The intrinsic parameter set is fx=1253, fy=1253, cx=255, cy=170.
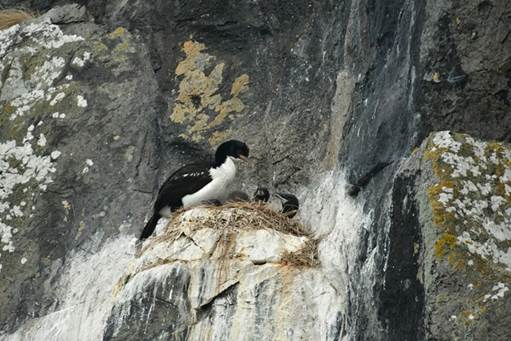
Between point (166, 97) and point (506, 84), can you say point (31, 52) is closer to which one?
point (166, 97)

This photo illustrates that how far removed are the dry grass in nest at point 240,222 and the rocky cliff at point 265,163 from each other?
7 centimetres

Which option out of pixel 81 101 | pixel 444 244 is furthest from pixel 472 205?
pixel 81 101

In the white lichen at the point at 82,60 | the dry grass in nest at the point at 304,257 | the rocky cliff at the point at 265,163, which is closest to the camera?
the rocky cliff at the point at 265,163

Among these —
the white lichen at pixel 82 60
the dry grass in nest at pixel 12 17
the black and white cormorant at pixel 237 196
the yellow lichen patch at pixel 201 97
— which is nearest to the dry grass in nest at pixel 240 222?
the black and white cormorant at pixel 237 196

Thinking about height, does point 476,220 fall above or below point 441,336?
above

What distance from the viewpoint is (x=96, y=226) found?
1214cm

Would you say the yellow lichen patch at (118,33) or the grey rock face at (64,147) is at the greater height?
the yellow lichen patch at (118,33)

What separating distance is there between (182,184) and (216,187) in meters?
0.42

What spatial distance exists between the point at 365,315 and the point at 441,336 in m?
1.35

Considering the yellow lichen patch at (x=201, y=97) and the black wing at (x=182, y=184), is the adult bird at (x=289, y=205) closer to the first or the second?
the black wing at (x=182, y=184)

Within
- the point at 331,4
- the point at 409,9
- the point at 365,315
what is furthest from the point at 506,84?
the point at 331,4

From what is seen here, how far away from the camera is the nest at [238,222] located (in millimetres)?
11070

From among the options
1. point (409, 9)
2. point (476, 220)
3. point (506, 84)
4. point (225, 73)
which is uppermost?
point (225, 73)

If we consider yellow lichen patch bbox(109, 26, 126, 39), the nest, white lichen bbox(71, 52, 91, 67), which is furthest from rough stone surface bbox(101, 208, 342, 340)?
yellow lichen patch bbox(109, 26, 126, 39)
